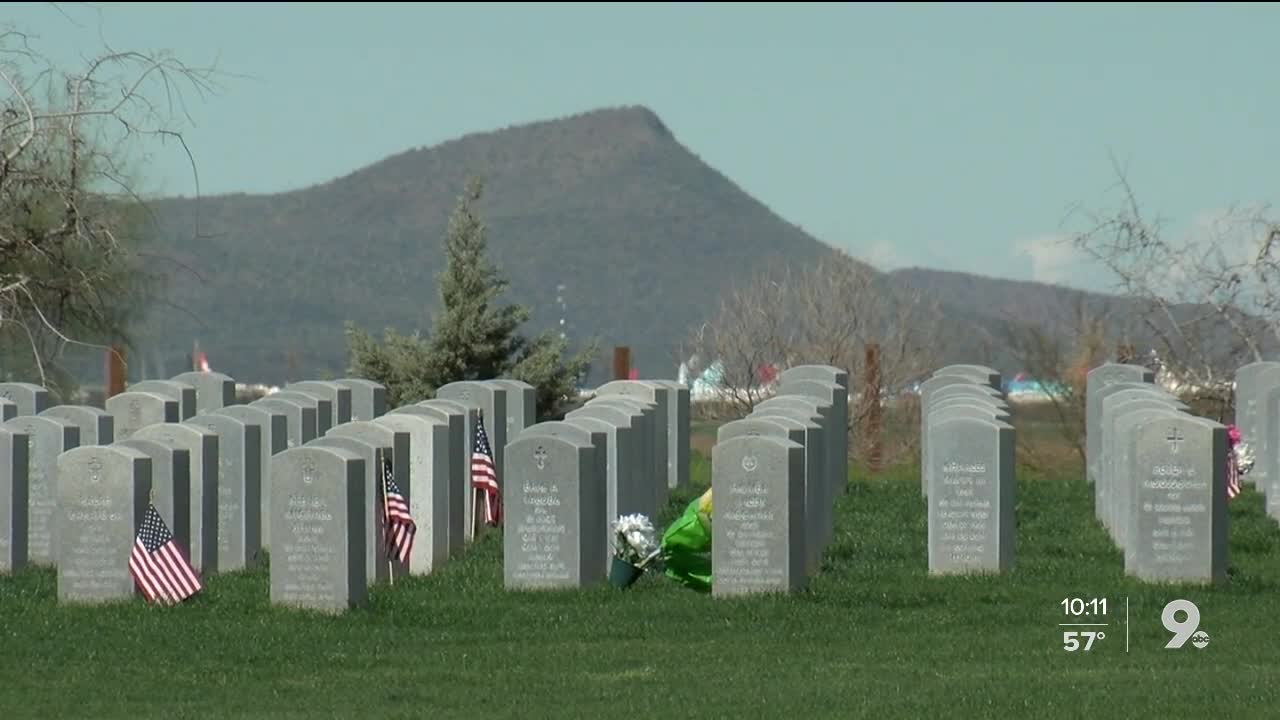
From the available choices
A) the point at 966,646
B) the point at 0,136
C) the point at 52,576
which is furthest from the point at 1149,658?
the point at 0,136

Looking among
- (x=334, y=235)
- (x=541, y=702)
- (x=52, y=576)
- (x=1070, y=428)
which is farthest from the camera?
(x=334, y=235)

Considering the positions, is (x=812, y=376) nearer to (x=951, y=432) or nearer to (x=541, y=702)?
(x=951, y=432)

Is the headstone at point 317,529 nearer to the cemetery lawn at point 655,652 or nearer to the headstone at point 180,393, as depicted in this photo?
the cemetery lawn at point 655,652

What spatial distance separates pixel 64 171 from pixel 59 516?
7.05 m

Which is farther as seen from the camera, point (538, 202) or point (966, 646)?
point (538, 202)

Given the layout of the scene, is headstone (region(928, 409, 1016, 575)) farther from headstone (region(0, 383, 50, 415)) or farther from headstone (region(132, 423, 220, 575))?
headstone (region(0, 383, 50, 415))

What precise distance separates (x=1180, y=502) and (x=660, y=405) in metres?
10.4

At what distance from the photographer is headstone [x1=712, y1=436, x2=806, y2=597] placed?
15.4 meters

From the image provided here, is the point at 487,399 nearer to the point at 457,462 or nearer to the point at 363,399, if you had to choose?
the point at 363,399

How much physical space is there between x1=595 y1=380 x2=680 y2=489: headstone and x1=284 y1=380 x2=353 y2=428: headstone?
9.21ft

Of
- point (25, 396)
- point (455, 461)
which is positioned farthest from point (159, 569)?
point (25, 396)

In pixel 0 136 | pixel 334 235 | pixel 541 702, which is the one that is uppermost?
pixel 334 235

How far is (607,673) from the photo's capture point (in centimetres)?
1244

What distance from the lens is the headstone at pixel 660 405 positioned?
81.7 feet
